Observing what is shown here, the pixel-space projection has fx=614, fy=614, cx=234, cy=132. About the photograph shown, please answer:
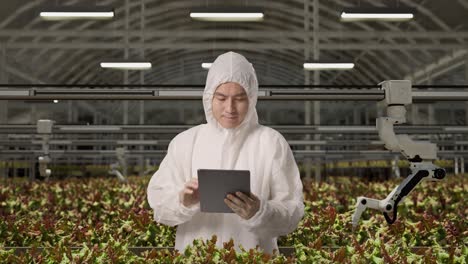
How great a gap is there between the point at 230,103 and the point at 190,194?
408 millimetres

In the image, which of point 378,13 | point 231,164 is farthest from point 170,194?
point 378,13

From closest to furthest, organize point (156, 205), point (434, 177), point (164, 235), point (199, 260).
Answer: point (199, 260), point (156, 205), point (434, 177), point (164, 235)

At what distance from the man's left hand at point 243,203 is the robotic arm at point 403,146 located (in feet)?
2.73

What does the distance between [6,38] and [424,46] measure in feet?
49.0

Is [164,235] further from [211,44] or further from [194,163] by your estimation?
[211,44]

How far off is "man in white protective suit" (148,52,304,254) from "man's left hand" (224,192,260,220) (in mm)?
119

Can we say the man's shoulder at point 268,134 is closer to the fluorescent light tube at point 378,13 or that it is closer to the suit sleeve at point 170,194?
the suit sleeve at point 170,194

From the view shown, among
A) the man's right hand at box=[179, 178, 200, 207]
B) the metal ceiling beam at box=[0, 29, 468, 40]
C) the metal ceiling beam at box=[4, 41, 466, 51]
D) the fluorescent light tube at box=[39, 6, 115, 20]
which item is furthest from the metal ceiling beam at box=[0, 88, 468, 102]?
the metal ceiling beam at box=[4, 41, 466, 51]

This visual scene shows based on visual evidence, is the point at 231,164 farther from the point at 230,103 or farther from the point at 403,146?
the point at 403,146

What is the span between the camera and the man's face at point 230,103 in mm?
2504

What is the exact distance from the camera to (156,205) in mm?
2537

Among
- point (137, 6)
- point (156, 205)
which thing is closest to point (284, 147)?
point (156, 205)

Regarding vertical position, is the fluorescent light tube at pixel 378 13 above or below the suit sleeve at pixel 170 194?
above

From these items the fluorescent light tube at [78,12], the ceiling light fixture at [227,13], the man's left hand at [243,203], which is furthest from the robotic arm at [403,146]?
the fluorescent light tube at [78,12]
